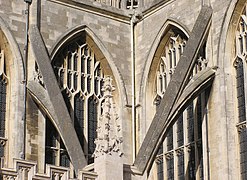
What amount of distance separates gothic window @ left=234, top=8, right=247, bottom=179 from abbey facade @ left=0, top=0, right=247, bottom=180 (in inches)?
1.1

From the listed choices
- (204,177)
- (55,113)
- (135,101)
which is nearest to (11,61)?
(55,113)

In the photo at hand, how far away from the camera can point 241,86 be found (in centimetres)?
2562

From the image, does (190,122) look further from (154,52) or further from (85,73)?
(85,73)

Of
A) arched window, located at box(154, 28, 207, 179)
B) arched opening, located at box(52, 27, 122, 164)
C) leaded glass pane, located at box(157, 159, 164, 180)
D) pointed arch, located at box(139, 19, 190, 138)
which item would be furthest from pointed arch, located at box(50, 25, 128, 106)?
leaded glass pane, located at box(157, 159, 164, 180)

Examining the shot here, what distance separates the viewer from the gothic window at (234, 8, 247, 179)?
25016mm

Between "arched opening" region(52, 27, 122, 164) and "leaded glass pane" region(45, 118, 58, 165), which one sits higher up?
"arched opening" region(52, 27, 122, 164)

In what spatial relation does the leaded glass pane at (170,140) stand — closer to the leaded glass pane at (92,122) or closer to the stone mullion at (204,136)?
the stone mullion at (204,136)

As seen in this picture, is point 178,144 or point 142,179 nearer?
point 142,179

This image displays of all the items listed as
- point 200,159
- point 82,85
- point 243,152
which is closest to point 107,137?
point 243,152

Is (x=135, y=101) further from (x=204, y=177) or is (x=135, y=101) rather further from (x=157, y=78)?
(x=204, y=177)

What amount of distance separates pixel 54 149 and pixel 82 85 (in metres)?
2.44

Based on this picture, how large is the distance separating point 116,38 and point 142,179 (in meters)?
6.81

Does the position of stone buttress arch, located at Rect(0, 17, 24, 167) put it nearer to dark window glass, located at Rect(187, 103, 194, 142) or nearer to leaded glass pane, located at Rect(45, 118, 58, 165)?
leaded glass pane, located at Rect(45, 118, 58, 165)

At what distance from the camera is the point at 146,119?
28.6 m
